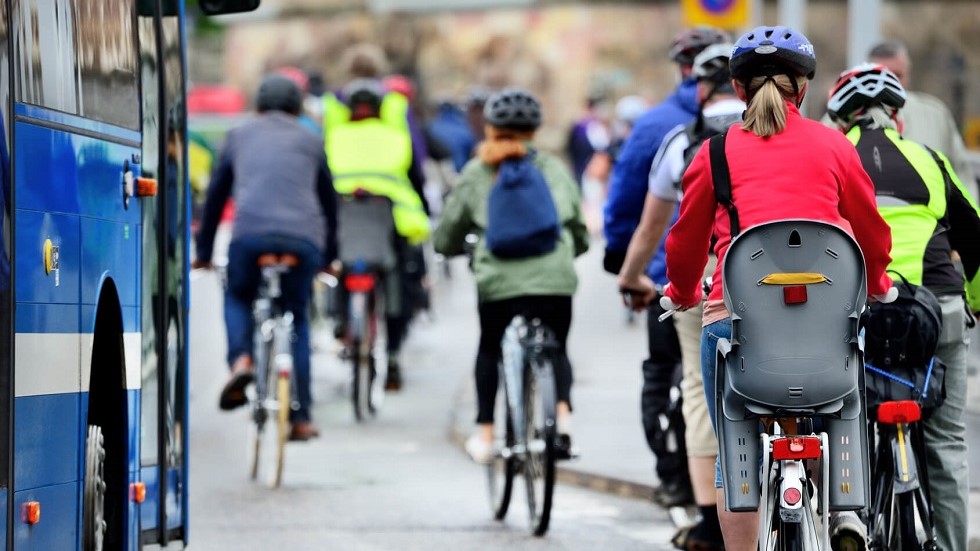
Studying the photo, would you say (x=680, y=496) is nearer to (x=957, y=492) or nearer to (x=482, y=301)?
(x=482, y=301)

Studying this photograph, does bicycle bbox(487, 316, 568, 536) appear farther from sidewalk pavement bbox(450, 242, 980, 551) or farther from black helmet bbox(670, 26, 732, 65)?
black helmet bbox(670, 26, 732, 65)

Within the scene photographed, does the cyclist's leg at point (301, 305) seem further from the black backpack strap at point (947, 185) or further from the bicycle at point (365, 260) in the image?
the black backpack strap at point (947, 185)

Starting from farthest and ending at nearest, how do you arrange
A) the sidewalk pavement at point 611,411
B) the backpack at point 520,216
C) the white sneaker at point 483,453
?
the sidewalk pavement at point 611,411
the white sneaker at point 483,453
the backpack at point 520,216

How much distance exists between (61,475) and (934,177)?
289 cm

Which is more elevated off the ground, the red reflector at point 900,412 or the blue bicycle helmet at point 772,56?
the blue bicycle helmet at point 772,56

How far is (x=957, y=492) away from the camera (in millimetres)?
6758

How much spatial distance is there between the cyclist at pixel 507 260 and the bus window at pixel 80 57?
260 centimetres

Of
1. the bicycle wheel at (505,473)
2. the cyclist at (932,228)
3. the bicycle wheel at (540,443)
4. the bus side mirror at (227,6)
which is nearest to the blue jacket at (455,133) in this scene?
the bicycle wheel at (505,473)

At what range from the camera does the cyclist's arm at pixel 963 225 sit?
6738mm

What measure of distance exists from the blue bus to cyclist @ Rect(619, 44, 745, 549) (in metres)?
1.66

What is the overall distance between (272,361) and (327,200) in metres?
1.15

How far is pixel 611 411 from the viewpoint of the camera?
13.1m

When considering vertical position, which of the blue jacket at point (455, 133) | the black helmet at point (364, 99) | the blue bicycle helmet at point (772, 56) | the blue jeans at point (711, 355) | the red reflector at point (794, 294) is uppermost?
the blue jacket at point (455, 133)

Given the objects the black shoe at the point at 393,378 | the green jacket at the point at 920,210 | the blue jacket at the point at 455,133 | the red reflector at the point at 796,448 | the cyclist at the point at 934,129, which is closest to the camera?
the red reflector at the point at 796,448
